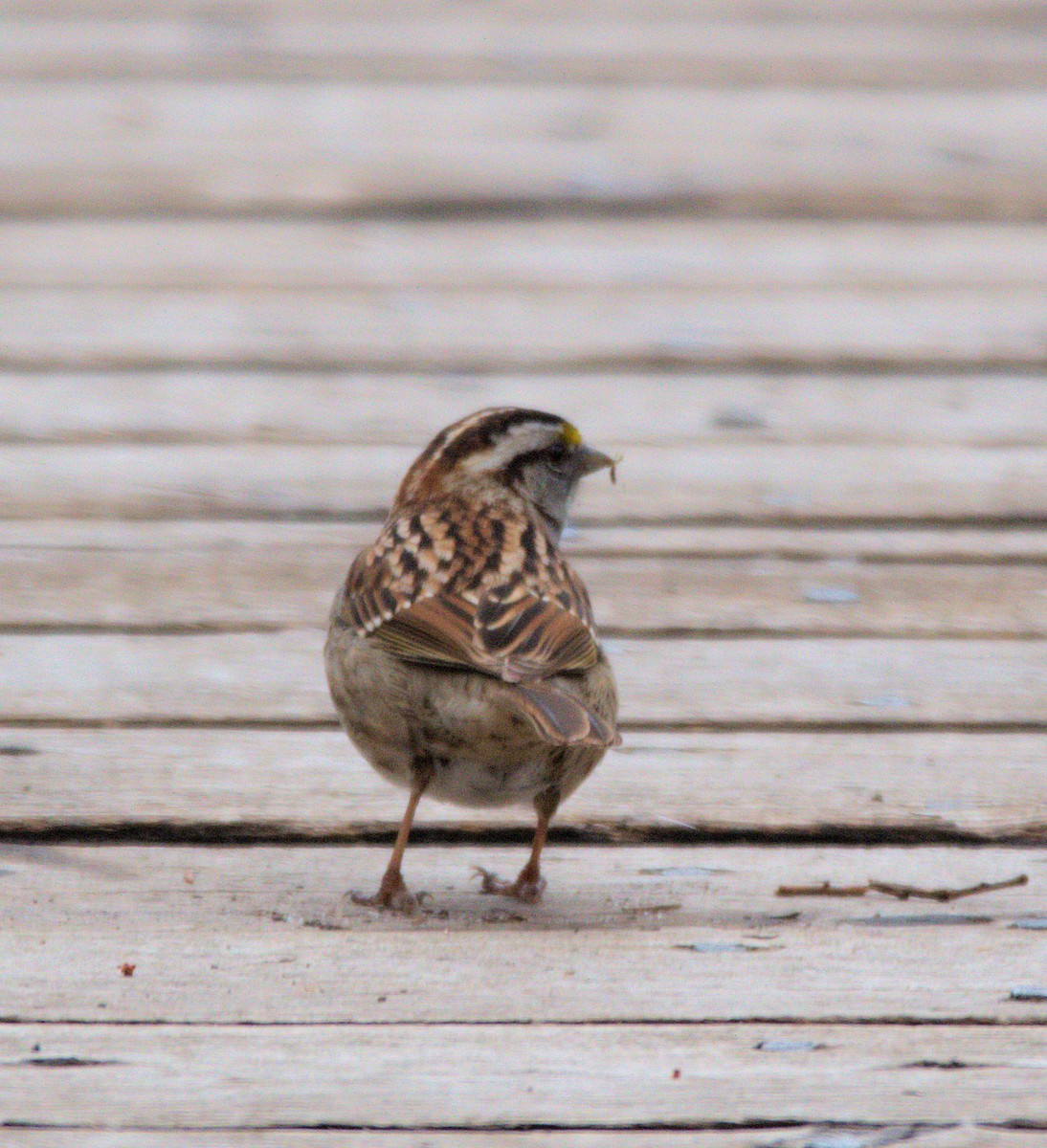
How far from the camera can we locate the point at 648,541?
16.6 feet

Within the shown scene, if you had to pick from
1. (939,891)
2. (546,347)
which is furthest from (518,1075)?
(546,347)

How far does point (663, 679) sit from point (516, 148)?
3229mm

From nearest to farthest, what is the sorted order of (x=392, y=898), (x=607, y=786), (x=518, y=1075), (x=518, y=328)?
(x=518, y=1075) < (x=392, y=898) < (x=607, y=786) < (x=518, y=328)

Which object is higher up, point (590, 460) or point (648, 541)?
point (590, 460)

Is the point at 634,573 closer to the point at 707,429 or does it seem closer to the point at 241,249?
the point at 707,429

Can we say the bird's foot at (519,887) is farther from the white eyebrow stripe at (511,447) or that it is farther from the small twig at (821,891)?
the white eyebrow stripe at (511,447)

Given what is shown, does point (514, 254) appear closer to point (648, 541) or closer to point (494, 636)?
point (648, 541)

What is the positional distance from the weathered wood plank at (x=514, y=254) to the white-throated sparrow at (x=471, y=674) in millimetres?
2527

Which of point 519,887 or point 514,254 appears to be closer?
point 519,887

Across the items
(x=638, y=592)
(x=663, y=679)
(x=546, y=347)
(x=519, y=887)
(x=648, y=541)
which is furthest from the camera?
(x=546, y=347)

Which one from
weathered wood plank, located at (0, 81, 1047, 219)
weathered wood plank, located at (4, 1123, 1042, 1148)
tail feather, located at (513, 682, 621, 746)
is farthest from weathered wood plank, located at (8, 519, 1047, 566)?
weathered wood plank, located at (4, 1123, 1042, 1148)

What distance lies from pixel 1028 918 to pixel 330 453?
274 centimetres

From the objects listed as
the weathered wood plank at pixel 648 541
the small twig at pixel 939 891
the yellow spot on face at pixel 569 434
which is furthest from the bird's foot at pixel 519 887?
the weathered wood plank at pixel 648 541

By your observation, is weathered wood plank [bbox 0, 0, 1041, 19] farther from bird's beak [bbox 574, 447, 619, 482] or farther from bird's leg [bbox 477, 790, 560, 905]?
bird's leg [bbox 477, 790, 560, 905]
